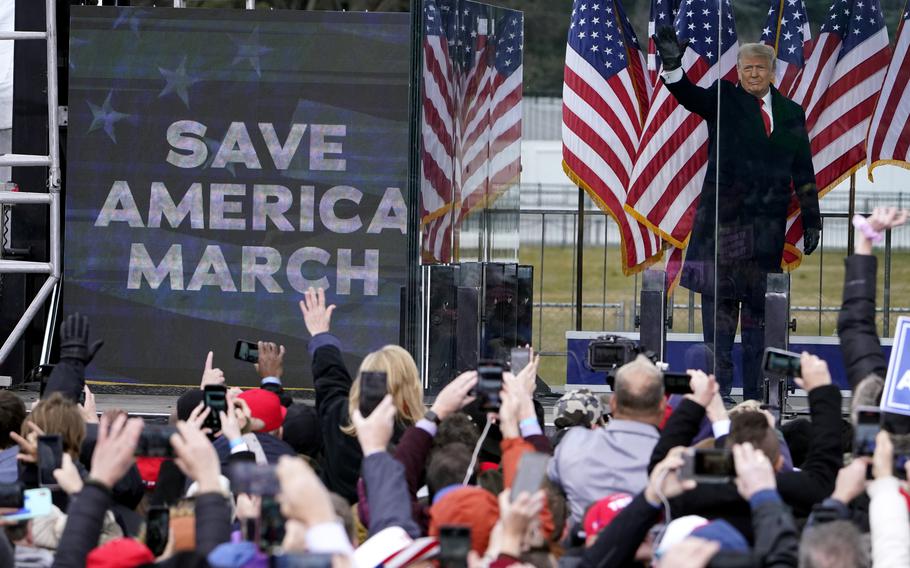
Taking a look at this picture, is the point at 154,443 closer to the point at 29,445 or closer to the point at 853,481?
the point at 29,445

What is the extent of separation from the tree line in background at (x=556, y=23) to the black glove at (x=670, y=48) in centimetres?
19

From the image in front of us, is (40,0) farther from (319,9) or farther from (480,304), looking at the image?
(480,304)

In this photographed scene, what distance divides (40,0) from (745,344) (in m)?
5.90

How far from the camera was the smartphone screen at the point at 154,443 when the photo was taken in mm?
4637

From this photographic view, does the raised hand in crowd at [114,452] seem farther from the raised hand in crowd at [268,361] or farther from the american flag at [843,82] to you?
the american flag at [843,82]

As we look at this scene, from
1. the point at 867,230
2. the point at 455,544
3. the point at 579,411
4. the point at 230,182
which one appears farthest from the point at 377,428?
the point at 230,182

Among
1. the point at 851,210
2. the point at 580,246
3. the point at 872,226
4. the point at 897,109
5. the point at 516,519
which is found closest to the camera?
the point at 516,519

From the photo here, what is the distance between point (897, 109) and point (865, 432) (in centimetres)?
665

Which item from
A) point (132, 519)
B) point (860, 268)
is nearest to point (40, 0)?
point (132, 519)

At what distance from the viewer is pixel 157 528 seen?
4793 mm

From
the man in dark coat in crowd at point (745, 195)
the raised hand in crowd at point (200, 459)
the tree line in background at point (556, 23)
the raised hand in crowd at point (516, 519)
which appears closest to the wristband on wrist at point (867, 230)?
the raised hand in crowd at point (516, 519)

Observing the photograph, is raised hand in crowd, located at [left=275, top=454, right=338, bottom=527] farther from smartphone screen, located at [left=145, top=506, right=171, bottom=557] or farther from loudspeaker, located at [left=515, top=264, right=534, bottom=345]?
loudspeaker, located at [left=515, top=264, right=534, bottom=345]

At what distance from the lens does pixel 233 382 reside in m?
11.9

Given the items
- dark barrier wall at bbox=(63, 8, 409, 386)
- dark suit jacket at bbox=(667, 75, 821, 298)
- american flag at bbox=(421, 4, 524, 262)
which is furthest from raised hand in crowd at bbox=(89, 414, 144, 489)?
dark barrier wall at bbox=(63, 8, 409, 386)
